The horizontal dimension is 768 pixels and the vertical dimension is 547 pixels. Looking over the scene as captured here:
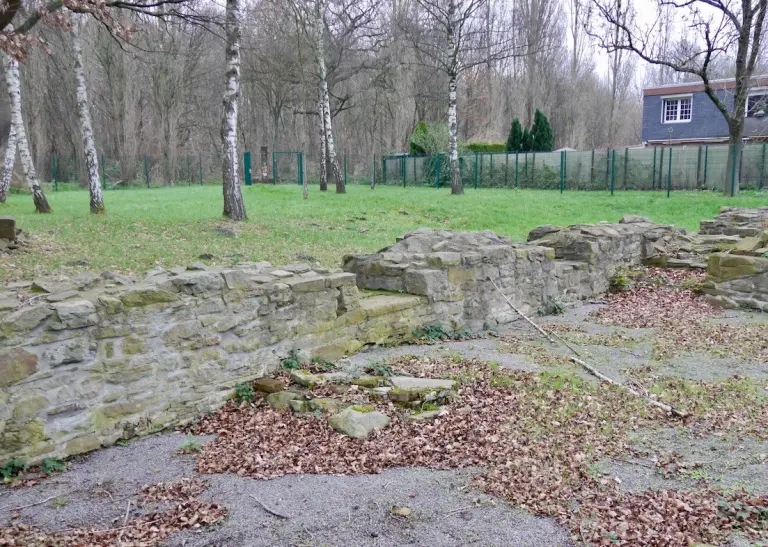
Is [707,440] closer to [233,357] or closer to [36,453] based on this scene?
[233,357]

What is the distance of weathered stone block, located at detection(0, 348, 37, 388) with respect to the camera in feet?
14.1

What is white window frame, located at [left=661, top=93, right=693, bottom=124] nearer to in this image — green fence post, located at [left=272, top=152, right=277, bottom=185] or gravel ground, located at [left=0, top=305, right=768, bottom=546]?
green fence post, located at [left=272, top=152, right=277, bottom=185]

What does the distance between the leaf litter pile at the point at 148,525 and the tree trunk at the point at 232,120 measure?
11.2m

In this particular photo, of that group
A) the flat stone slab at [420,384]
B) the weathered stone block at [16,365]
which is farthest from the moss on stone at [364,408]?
the weathered stone block at [16,365]

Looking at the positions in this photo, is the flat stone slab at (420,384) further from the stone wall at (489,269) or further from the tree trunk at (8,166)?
the tree trunk at (8,166)

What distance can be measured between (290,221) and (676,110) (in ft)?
95.3

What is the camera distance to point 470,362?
268 inches

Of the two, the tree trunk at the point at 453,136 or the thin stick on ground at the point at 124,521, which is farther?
the tree trunk at the point at 453,136

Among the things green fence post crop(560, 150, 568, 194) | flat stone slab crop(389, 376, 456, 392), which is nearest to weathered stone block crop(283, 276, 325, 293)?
flat stone slab crop(389, 376, 456, 392)

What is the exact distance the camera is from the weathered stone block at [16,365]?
429 centimetres

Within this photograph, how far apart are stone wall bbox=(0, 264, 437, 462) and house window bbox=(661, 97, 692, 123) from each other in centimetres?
3508

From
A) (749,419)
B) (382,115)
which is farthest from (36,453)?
(382,115)

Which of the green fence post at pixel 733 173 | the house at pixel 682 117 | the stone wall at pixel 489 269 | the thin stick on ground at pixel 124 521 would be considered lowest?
the thin stick on ground at pixel 124 521

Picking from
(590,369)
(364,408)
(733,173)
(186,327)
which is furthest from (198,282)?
(733,173)
